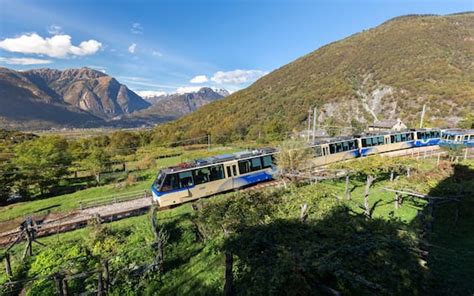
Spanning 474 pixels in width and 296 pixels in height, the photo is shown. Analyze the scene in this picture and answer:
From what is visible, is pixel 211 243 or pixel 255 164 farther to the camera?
pixel 255 164

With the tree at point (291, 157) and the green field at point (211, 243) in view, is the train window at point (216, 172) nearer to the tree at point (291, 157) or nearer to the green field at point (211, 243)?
the green field at point (211, 243)

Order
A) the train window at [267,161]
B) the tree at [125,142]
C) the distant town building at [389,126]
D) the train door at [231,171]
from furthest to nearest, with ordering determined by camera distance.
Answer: the distant town building at [389,126], the tree at [125,142], the train window at [267,161], the train door at [231,171]

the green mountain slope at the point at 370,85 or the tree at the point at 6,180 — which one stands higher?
the green mountain slope at the point at 370,85

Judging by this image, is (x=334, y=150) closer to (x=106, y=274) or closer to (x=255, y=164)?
(x=255, y=164)

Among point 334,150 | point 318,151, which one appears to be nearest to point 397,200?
point 318,151

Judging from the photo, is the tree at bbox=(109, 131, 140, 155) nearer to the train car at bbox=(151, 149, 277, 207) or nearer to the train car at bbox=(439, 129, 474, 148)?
the train car at bbox=(151, 149, 277, 207)

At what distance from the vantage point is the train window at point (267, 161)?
A: 2169 cm

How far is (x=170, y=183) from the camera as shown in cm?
1738

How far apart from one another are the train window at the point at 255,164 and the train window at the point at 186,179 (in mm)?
5567

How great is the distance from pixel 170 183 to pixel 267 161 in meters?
8.80

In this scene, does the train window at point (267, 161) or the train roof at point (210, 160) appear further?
the train window at point (267, 161)

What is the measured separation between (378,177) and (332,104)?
67.9m

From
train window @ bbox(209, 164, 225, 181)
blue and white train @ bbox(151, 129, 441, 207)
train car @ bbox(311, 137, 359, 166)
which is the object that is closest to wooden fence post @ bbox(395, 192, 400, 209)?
blue and white train @ bbox(151, 129, 441, 207)

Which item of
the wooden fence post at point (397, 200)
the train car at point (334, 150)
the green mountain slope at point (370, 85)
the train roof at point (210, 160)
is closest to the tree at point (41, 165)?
the train roof at point (210, 160)
